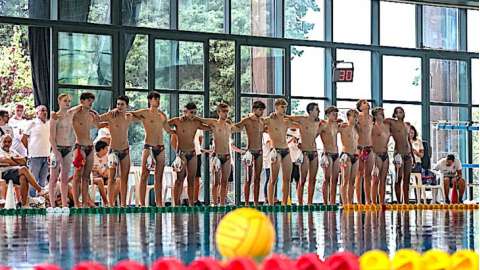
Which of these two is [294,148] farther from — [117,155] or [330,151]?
[117,155]

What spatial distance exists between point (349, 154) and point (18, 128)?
5.44 meters

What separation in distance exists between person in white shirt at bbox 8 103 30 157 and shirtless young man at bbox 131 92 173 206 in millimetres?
1852

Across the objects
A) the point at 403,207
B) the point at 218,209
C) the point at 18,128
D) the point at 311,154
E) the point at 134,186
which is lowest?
the point at 403,207

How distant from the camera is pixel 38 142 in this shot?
51.6 ft

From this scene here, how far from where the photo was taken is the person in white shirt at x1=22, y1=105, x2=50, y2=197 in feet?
51.6

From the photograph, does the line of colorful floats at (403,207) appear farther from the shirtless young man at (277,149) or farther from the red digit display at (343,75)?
the red digit display at (343,75)

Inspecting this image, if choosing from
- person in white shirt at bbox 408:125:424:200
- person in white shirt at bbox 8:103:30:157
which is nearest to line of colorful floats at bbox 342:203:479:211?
person in white shirt at bbox 408:125:424:200

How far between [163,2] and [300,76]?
3.43 m

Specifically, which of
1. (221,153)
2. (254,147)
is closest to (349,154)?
(254,147)

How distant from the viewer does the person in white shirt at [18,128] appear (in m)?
15.7

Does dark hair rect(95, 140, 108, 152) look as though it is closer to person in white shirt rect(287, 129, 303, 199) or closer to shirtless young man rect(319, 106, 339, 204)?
person in white shirt rect(287, 129, 303, 199)

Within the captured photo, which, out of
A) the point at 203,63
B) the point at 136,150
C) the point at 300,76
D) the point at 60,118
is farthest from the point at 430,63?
the point at 60,118

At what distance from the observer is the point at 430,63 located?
22.9 m

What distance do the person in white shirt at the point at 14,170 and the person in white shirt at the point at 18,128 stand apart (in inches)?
21.0
